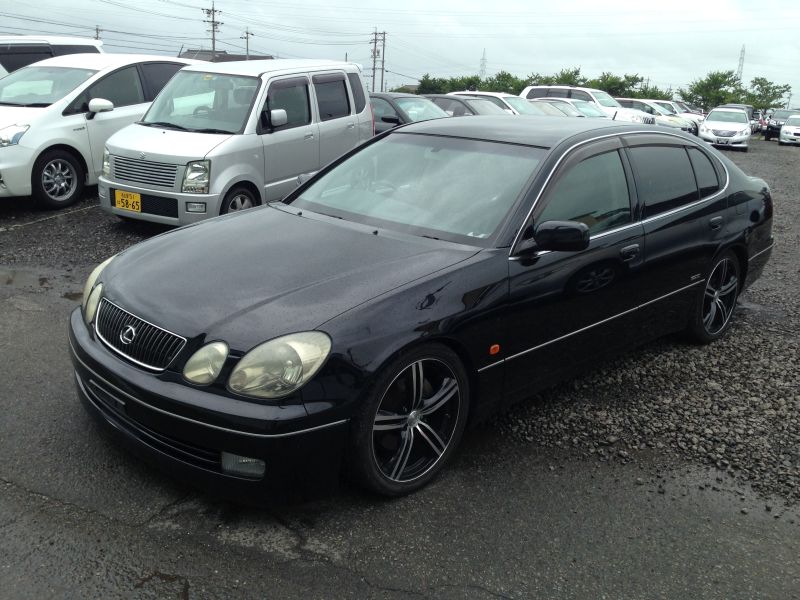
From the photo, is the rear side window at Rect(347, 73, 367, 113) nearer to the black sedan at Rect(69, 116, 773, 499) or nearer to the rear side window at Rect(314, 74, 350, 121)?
the rear side window at Rect(314, 74, 350, 121)

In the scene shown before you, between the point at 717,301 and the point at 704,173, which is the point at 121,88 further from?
the point at 717,301

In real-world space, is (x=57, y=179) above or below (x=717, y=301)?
below

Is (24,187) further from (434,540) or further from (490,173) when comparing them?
(434,540)

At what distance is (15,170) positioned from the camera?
8164mm

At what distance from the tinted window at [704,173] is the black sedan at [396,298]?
2 cm

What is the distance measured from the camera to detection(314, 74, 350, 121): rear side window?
868 centimetres

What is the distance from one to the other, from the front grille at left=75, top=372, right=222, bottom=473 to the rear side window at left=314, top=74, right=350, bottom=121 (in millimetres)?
5931

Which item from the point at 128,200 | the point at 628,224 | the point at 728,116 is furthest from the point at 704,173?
the point at 728,116

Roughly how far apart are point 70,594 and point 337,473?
103cm

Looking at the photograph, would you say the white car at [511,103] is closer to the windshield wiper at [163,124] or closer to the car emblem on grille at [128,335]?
the windshield wiper at [163,124]

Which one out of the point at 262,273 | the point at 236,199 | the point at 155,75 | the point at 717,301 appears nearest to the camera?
the point at 262,273

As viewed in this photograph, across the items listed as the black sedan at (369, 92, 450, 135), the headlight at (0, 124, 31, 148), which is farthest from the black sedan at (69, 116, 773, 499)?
the black sedan at (369, 92, 450, 135)

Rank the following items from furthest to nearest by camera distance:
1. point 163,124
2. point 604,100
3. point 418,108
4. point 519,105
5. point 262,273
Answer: point 604,100, point 519,105, point 418,108, point 163,124, point 262,273

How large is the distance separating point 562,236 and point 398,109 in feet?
28.7
